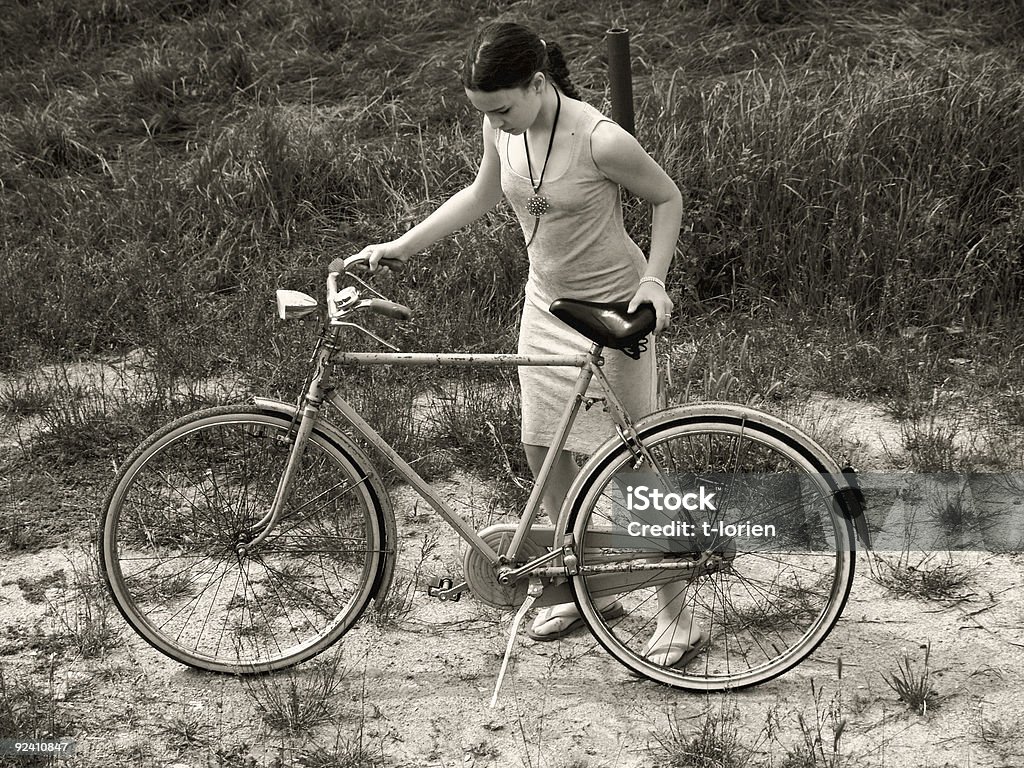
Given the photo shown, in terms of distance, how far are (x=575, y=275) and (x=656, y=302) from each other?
0.32 m

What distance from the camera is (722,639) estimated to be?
394cm

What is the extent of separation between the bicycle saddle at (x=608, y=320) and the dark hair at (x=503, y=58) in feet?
1.90

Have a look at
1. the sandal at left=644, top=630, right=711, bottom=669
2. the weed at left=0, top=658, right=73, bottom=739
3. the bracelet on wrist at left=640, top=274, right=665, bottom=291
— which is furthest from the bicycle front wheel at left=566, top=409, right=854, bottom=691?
the weed at left=0, top=658, right=73, bottom=739

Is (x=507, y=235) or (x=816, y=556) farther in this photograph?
(x=507, y=235)

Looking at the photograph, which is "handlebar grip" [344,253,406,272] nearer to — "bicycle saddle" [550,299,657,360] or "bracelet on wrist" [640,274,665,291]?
"bicycle saddle" [550,299,657,360]

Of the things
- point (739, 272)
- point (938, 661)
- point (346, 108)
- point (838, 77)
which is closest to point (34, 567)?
point (938, 661)

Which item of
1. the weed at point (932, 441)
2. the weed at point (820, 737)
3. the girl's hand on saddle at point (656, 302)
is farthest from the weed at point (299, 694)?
the weed at point (932, 441)

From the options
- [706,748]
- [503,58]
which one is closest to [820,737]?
[706,748]

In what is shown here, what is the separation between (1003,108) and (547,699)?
444 centimetres

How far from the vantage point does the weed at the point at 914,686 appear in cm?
350

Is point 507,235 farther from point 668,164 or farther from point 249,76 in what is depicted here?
point 249,76

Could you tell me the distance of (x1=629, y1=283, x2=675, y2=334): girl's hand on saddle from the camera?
331 cm

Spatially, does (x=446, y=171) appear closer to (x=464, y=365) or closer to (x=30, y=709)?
(x=464, y=365)

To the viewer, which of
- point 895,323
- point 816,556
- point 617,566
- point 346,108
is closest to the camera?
point 617,566
